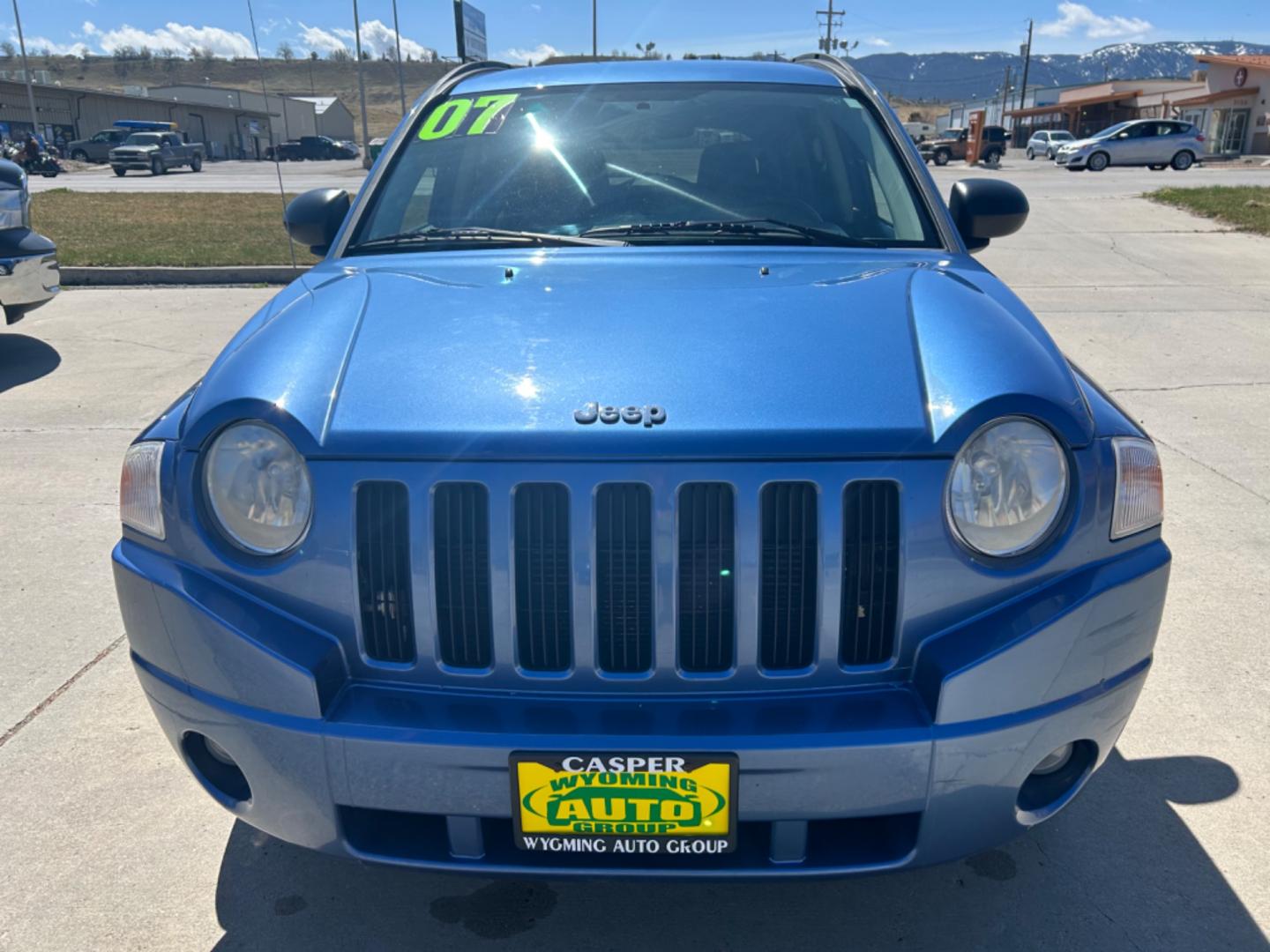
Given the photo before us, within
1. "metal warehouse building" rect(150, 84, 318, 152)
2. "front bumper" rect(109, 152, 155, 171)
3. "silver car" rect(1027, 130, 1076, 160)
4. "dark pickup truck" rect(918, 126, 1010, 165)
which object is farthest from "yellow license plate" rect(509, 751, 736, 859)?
"metal warehouse building" rect(150, 84, 318, 152)

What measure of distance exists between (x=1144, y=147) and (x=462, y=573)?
39.7 metres

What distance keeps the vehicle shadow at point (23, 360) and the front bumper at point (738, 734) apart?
602 centimetres

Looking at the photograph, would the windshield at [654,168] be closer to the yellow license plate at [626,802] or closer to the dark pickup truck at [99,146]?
the yellow license plate at [626,802]

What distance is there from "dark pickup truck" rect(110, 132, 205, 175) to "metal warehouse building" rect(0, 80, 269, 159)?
42.2ft

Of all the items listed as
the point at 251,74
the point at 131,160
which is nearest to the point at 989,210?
the point at 131,160

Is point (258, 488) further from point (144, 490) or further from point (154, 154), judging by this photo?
point (154, 154)

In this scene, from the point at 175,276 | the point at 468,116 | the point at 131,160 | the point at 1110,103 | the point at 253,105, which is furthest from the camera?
the point at 1110,103

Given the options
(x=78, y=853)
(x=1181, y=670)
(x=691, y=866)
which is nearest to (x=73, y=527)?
(x=78, y=853)

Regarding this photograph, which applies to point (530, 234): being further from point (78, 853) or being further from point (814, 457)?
point (78, 853)

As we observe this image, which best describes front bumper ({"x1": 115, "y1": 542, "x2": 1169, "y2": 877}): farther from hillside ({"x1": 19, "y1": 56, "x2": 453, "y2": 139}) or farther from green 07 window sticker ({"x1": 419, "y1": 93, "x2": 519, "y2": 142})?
hillside ({"x1": 19, "y1": 56, "x2": 453, "y2": 139})

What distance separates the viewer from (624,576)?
6.20 feet

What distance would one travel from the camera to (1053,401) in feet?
6.40

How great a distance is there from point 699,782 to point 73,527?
3.80 m

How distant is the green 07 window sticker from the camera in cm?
338
